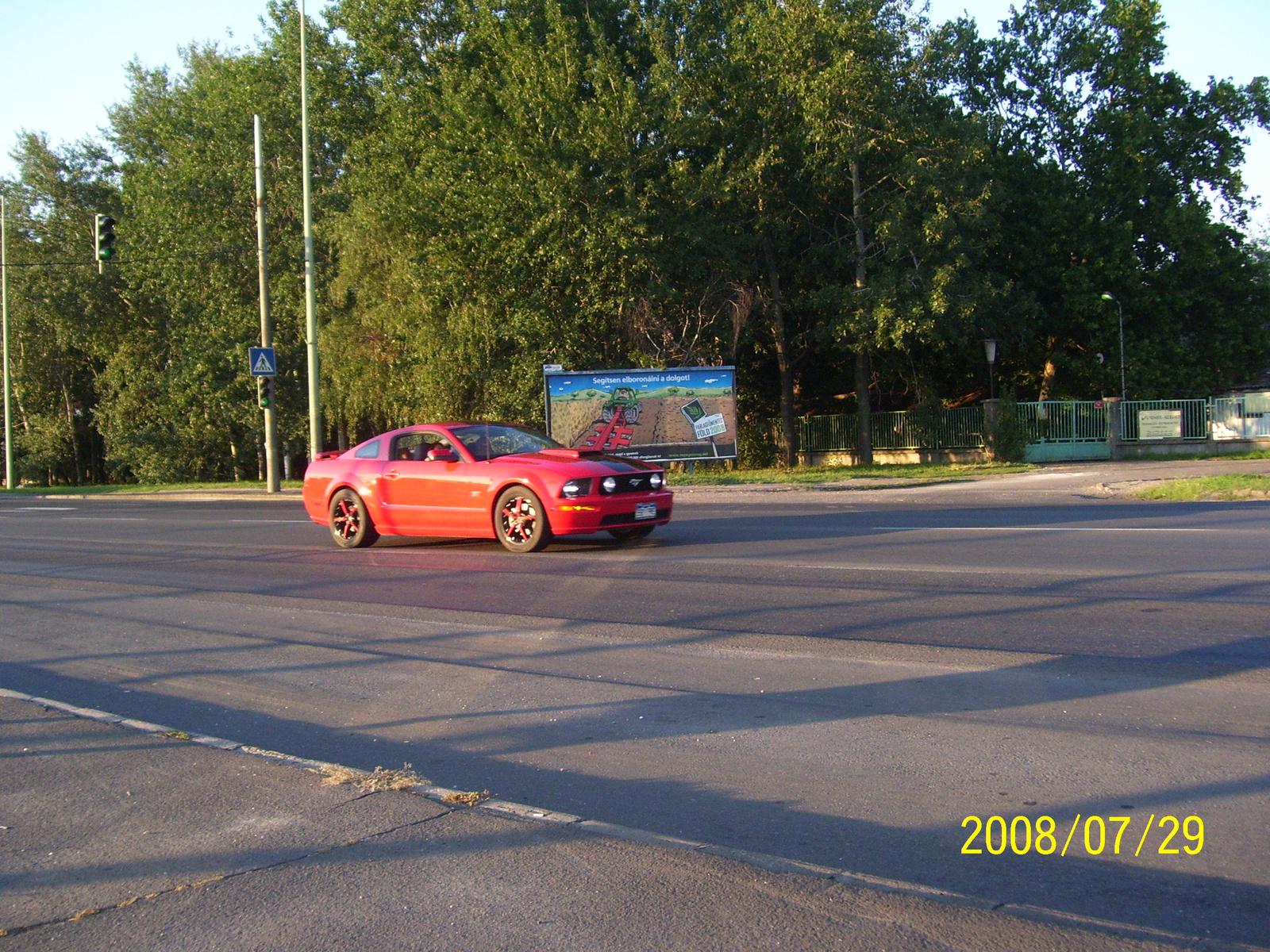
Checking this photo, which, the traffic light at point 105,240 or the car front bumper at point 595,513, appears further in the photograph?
the traffic light at point 105,240

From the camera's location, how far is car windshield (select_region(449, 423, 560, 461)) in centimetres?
1271

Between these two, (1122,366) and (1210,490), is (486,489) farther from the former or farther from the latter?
(1122,366)

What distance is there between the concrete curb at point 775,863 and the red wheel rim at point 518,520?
6.63 metres

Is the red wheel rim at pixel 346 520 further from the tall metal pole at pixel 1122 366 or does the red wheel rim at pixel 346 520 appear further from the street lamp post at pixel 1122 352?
the tall metal pole at pixel 1122 366

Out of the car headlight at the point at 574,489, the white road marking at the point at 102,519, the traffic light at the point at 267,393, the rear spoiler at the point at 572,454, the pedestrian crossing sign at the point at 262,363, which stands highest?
the pedestrian crossing sign at the point at 262,363

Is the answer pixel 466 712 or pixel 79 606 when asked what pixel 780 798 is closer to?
pixel 466 712

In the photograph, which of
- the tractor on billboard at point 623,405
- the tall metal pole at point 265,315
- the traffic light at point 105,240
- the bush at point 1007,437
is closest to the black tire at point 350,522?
the traffic light at point 105,240

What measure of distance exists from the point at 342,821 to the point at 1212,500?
51.9 feet

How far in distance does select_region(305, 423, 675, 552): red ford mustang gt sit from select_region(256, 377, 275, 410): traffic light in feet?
51.0

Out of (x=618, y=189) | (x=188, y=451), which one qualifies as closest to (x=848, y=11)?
(x=618, y=189)

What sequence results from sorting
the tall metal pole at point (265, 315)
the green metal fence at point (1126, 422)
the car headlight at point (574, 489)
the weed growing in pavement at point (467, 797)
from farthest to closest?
the green metal fence at point (1126, 422)
the tall metal pole at point (265, 315)
the car headlight at point (574, 489)
the weed growing in pavement at point (467, 797)

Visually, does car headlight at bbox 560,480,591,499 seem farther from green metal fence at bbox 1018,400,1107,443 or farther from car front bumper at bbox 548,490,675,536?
green metal fence at bbox 1018,400,1107,443
